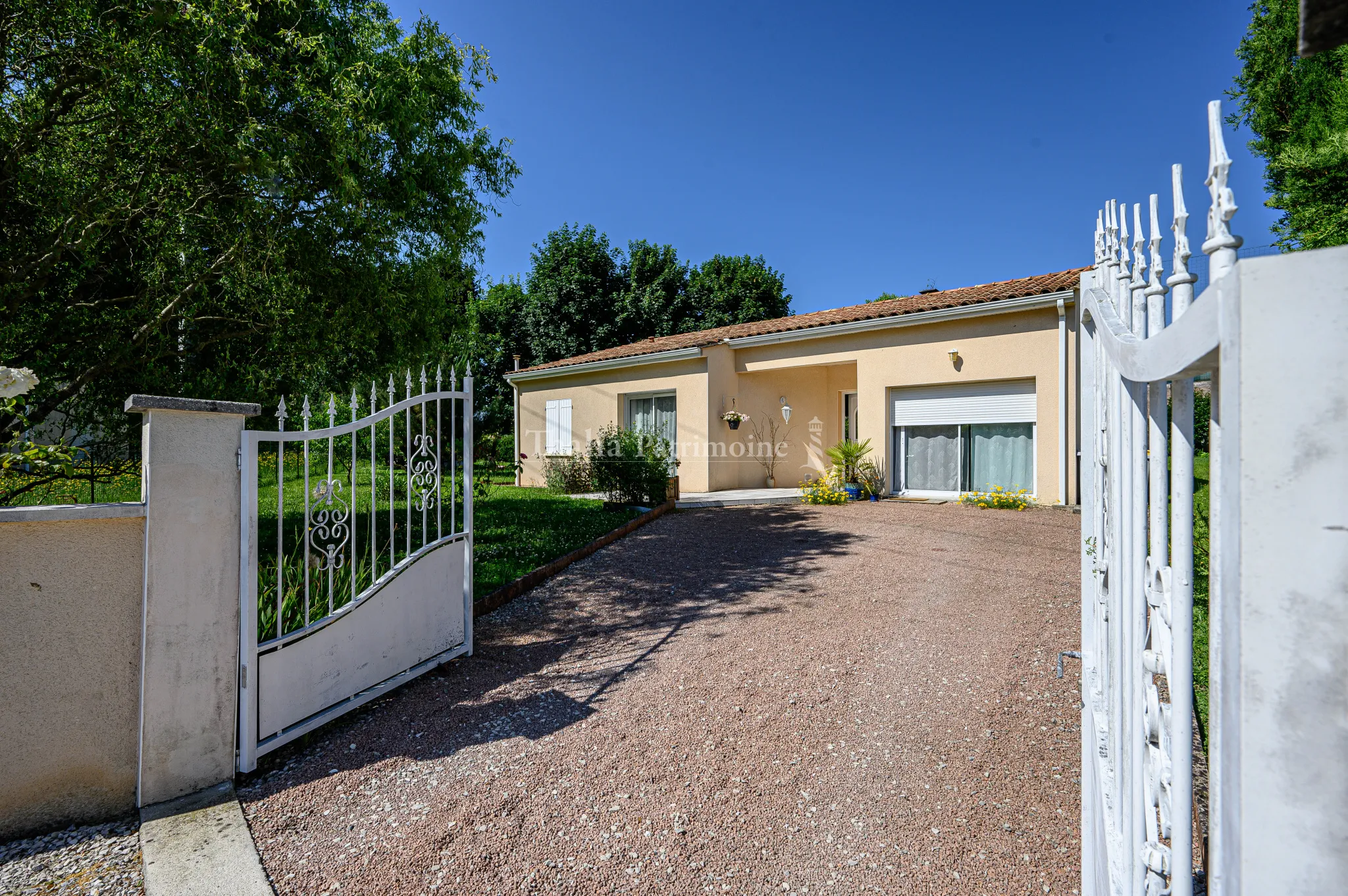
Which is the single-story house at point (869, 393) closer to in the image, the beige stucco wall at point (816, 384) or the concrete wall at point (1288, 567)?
the beige stucco wall at point (816, 384)

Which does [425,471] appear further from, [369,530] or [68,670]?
[369,530]

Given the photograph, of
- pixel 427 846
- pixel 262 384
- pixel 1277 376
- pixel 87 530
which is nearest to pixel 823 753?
pixel 427 846

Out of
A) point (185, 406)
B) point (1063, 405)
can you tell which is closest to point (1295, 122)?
point (1063, 405)

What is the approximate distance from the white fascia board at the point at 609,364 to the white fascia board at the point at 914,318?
1.04 m

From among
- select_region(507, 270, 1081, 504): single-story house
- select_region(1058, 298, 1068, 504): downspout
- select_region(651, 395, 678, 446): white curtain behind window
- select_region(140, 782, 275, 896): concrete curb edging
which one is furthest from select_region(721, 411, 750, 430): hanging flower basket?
select_region(140, 782, 275, 896): concrete curb edging

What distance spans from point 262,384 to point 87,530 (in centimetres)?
493

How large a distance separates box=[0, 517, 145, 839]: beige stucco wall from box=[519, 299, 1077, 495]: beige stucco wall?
38.4 feet

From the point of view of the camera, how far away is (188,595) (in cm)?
306

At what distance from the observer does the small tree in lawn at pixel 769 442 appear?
15.4m

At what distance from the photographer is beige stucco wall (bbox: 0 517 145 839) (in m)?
2.79

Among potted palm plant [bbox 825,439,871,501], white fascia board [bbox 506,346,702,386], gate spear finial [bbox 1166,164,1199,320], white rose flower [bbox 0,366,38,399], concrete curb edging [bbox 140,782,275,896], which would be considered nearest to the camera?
gate spear finial [bbox 1166,164,1199,320]

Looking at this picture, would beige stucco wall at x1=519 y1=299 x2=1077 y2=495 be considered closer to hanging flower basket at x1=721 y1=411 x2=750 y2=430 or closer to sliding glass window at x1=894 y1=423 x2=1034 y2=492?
hanging flower basket at x1=721 y1=411 x2=750 y2=430

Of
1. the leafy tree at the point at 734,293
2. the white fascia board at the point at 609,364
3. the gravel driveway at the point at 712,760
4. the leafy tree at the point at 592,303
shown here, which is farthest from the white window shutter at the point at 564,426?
the gravel driveway at the point at 712,760

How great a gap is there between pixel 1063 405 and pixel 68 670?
12.0 m
